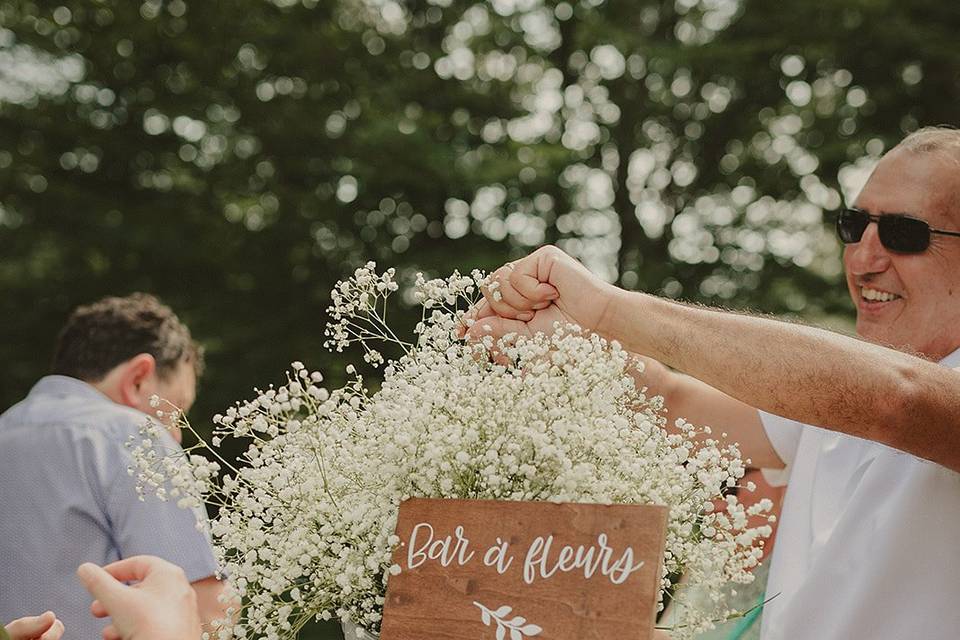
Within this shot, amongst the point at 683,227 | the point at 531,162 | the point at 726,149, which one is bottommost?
the point at 531,162

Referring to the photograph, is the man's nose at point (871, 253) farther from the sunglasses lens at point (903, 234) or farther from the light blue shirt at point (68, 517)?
the light blue shirt at point (68, 517)

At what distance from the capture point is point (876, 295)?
7.67ft

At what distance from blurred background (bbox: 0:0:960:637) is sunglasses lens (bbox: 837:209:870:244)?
6574 millimetres

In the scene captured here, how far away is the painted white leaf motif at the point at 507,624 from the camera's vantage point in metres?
1.29

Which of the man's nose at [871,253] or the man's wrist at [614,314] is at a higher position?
the man's nose at [871,253]

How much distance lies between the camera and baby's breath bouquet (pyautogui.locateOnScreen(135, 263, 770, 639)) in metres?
1.42

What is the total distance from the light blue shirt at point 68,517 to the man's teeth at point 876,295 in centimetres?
192

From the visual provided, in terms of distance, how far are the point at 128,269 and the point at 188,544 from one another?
24.2ft

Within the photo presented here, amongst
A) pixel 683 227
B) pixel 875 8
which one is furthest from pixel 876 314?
pixel 683 227

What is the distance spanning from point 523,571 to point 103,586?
0.76 metres

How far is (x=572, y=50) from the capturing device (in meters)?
11.0

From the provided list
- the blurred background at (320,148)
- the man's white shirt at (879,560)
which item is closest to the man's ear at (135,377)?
the man's white shirt at (879,560)

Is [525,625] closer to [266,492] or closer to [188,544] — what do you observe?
[266,492]

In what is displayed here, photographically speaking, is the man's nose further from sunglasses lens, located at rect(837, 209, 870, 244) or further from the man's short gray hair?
the man's short gray hair
